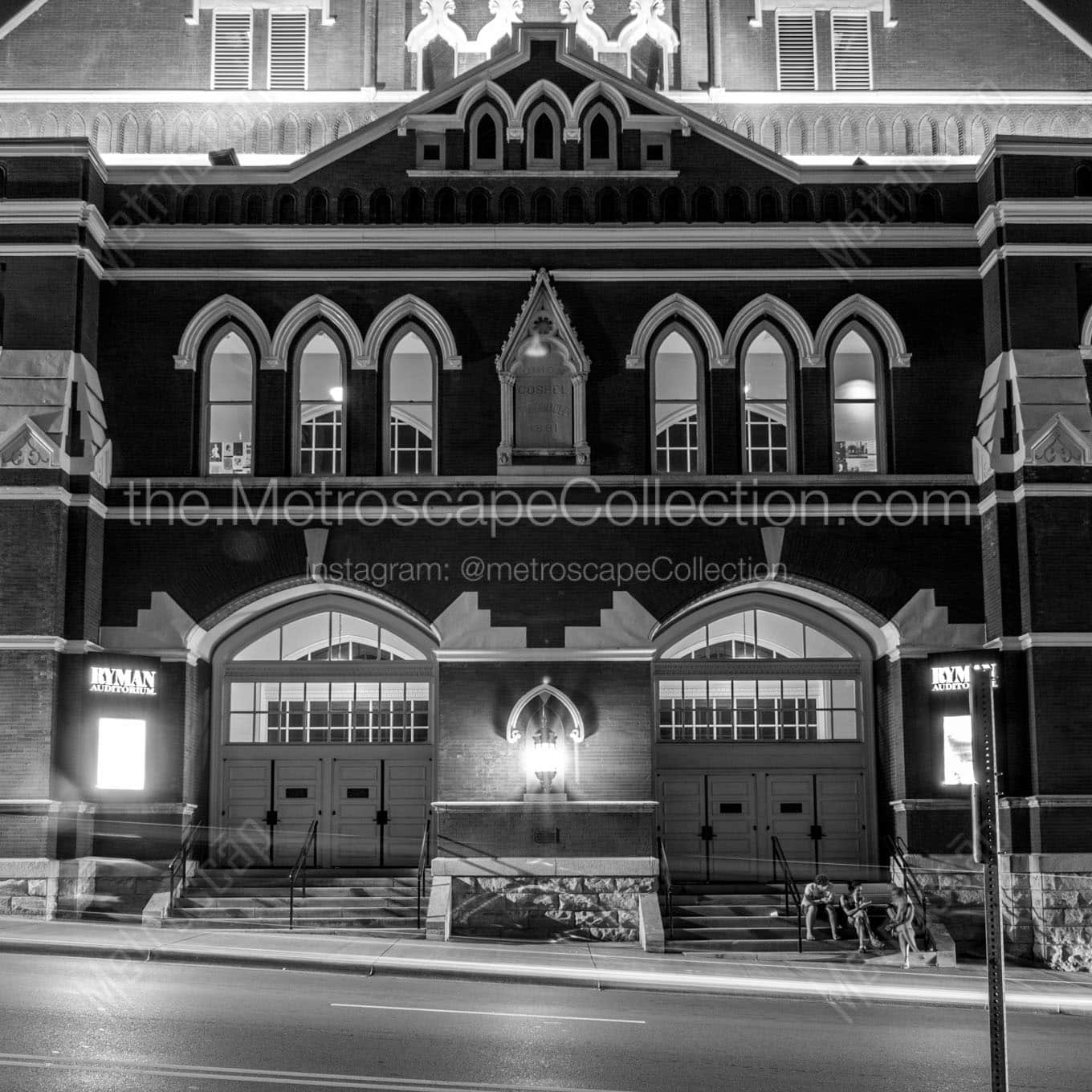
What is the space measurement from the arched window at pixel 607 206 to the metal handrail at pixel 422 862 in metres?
10.1

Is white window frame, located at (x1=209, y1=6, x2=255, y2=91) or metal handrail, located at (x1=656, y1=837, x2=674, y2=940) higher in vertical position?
white window frame, located at (x1=209, y1=6, x2=255, y2=91)

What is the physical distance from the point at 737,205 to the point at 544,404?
4.67 metres

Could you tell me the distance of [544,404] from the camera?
2598 centimetres

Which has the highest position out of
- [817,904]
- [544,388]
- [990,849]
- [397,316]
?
[397,316]

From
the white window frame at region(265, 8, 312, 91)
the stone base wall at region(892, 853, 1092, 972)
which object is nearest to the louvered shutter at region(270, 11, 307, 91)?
the white window frame at region(265, 8, 312, 91)

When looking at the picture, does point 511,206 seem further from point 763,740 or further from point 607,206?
point 763,740

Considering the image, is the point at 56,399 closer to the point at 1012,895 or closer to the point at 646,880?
the point at 646,880

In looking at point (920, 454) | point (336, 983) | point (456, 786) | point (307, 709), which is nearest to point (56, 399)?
point (307, 709)

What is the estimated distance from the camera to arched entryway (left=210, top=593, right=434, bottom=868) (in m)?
26.7

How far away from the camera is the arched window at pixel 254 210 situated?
2659cm

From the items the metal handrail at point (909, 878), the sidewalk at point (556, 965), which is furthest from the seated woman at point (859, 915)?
the metal handrail at point (909, 878)

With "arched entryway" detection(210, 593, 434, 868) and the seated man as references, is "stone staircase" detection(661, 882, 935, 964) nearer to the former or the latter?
the seated man

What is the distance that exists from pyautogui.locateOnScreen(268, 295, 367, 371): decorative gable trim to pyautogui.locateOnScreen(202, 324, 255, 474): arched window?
1.58 feet

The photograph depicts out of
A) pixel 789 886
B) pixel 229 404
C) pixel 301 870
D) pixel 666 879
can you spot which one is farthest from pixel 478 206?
pixel 789 886
